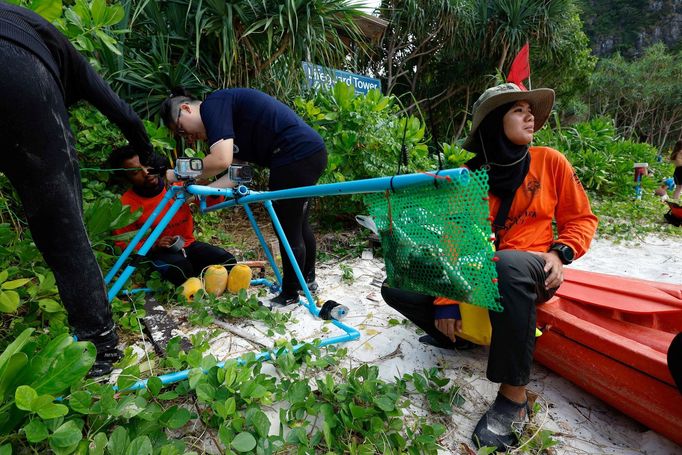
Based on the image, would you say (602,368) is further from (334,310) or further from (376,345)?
(334,310)

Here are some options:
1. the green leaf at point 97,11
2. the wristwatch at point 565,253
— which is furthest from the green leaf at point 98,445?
the green leaf at point 97,11

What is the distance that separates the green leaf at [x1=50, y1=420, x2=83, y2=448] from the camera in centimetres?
90

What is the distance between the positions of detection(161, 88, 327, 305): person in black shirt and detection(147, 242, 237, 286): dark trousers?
22.4 inches

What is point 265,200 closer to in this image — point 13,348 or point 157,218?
point 13,348

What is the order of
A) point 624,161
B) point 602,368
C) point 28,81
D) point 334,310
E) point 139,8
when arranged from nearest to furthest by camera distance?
point 28,81 → point 602,368 → point 334,310 → point 139,8 → point 624,161

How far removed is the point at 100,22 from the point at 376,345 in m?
2.23

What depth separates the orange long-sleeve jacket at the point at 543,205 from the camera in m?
1.55

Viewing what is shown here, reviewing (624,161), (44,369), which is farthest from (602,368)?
(624,161)

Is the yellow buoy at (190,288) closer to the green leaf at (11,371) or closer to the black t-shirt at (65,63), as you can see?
the black t-shirt at (65,63)

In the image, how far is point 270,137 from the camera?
2121 millimetres

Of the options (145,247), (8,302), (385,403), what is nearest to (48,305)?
(8,302)

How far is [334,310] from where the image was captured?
208 cm

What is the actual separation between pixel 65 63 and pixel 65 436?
4.08ft

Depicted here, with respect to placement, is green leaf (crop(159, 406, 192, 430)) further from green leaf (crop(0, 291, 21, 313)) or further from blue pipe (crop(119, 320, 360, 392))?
green leaf (crop(0, 291, 21, 313))
